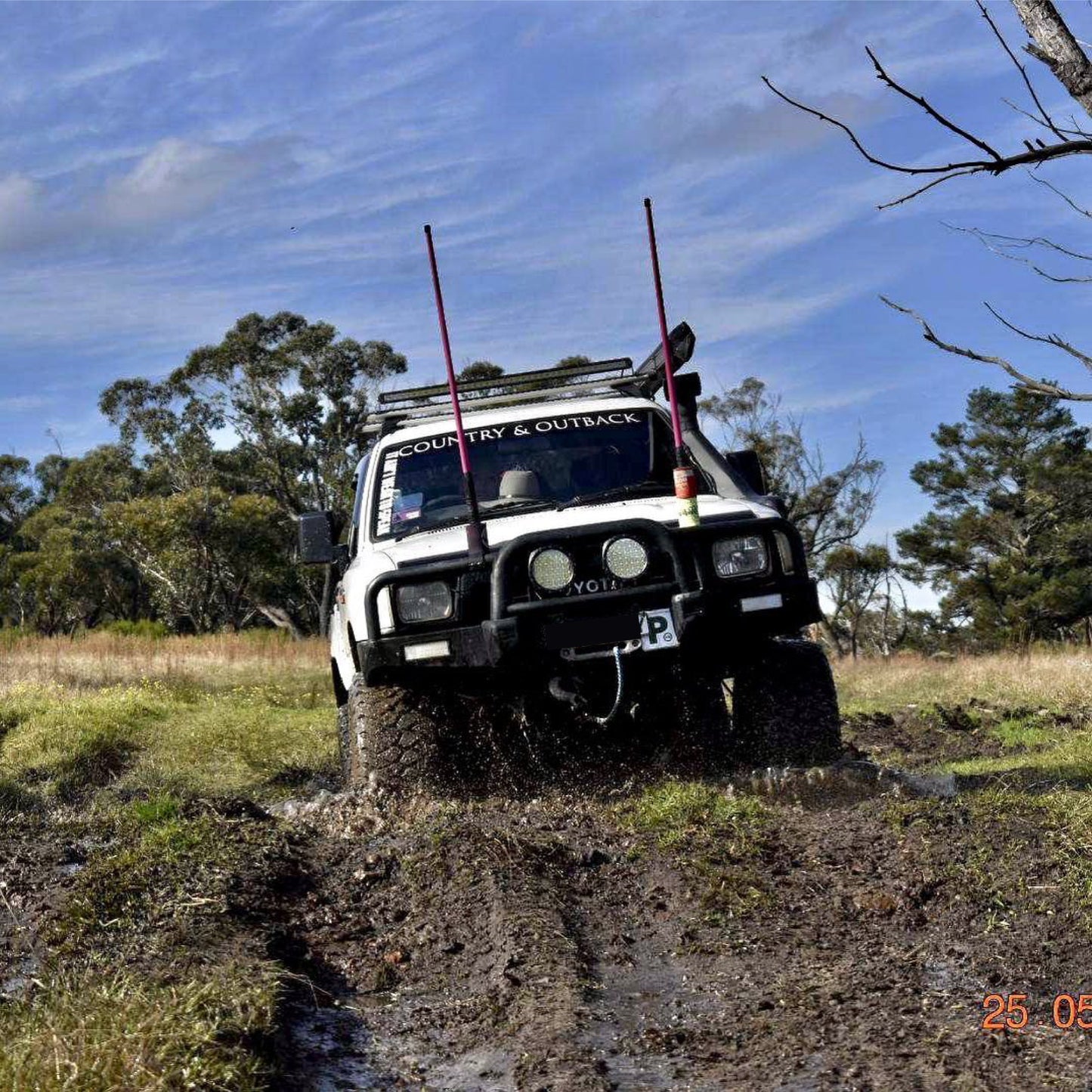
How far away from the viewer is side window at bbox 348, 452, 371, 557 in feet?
24.4

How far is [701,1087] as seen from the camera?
3.10 meters

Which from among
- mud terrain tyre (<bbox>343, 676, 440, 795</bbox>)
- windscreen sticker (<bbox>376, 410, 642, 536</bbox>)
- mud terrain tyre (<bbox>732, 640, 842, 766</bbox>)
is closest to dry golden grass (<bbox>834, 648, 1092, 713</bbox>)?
mud terrain tyre (<bbox>732, 640, 842, 766</bbox>)

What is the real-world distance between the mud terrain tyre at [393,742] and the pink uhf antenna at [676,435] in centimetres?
146

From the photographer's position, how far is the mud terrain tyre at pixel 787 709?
6582 mm

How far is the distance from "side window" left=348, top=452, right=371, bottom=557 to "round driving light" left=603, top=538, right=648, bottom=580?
70.4 inches

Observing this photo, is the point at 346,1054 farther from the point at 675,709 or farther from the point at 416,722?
the point at 675,709

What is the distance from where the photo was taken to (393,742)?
6312mm

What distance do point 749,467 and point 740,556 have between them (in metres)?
1.50

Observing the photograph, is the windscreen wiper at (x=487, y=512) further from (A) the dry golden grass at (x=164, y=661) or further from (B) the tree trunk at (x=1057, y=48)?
(A) the dry golden grass at (x=164, y=661)

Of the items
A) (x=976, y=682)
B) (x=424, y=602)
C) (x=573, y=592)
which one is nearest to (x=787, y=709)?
(x=573, y=592)

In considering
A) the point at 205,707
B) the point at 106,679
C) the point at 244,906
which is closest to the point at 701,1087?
the point at 244,906

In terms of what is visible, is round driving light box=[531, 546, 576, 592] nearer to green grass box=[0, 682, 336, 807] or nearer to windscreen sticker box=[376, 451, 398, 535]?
windscreen sticker box=[376, 451, 398, 535]

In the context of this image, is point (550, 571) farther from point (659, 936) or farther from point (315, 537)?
point (659, 936)
